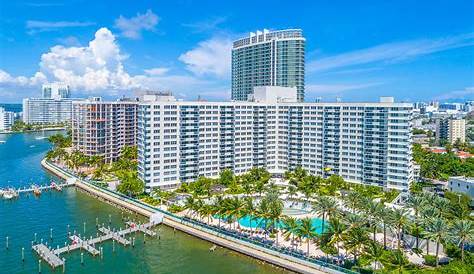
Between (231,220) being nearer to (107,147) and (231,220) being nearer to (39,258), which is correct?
(39,258)

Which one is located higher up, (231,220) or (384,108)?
(384,108)

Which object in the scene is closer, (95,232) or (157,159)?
(95,232)

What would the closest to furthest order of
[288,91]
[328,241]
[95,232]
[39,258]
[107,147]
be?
[328,241], [39,258], [95,232], [288,91], [107,147]

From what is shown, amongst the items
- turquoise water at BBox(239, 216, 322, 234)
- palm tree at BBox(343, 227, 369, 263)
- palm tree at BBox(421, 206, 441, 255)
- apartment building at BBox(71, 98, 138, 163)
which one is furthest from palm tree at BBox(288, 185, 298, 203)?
apartment building at BBox(71, 98, 138, 163)

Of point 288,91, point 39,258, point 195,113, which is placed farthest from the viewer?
point 288,91

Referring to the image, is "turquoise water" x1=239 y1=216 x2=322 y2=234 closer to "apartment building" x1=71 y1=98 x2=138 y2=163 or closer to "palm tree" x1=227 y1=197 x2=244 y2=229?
"palm tree" x1=227 y1=197 x2=244 y2=229

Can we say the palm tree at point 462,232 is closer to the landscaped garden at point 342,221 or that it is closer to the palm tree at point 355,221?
the landscaped garden at point 342,221

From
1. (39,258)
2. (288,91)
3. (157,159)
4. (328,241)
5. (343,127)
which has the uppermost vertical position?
(288,91)

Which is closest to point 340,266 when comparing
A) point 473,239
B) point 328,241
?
point 328,241

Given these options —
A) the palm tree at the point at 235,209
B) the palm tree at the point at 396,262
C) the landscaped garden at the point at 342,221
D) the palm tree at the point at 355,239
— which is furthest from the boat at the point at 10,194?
the palm tree at the point at 396,262
